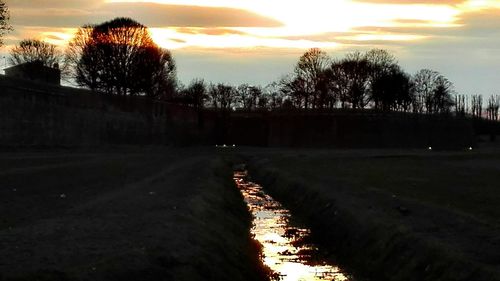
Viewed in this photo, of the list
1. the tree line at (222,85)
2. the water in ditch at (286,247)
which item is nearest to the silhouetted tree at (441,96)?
the tree line at (222,85)

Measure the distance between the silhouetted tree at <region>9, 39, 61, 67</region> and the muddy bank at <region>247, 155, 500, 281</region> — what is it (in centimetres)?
9653

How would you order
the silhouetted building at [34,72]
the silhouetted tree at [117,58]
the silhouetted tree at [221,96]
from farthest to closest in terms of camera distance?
the silhouetted tree at [221,96]
the silhouetted tree at [117,58]
the silhouetted building at [34,72]

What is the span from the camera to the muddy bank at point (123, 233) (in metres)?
12.8

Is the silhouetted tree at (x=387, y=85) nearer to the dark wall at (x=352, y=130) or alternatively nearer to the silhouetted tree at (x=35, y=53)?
the dark wall at (x=352, y=130)

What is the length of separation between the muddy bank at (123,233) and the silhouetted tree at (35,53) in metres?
90.0

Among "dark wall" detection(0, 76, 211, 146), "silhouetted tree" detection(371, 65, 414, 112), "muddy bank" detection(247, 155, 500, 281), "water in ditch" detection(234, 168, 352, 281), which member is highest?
"silhouetted tree" detection(371, 65, 414, 112)

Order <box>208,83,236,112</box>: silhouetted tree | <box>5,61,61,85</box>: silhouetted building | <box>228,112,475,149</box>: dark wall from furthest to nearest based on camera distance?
<box>208,83,236,112</box>: silhouetted tree < <box>228,112,475,149</box>: dark wall < <box>5,61,61,85</box>: silhouetted building

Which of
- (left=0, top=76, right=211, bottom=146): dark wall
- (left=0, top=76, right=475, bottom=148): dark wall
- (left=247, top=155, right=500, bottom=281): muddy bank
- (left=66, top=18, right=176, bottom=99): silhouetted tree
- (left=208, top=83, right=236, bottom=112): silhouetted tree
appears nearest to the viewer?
(left=247, top=155, right=500, bottom=281): muddy bank

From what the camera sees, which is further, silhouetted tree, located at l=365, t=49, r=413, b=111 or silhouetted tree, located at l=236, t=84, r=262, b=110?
silhouetted tree, located at l=236, t=84, r=262, b=110

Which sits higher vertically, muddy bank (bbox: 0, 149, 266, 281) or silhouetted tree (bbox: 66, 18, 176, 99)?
silhouetted tree (bbox: 66, 18, 176, 99)

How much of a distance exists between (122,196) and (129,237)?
33.3 ft

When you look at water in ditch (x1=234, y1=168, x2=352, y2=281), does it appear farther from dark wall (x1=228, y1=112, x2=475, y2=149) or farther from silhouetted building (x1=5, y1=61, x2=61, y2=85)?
dark wall (x1=228, y1=112, x2=475, y2=149)

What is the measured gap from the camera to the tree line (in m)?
103

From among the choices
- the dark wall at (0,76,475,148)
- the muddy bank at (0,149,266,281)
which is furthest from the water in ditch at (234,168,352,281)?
the dark wall at (0,76,475,148)
